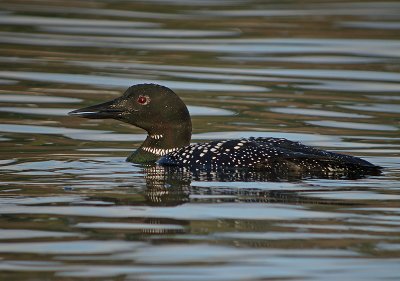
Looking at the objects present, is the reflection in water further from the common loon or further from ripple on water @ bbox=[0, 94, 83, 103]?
ripple on water @ bbox=[0, 94, 83, 103]

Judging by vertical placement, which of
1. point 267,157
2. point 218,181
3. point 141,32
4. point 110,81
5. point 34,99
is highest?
point 141,32

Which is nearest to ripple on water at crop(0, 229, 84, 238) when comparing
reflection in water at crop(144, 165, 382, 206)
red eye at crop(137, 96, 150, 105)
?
reflection in water at crop(144, 165, 382, 206)

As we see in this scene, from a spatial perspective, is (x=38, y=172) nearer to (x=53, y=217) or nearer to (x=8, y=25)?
(x=53, y=217)

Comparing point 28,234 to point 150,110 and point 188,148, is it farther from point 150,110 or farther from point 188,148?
point 150,110

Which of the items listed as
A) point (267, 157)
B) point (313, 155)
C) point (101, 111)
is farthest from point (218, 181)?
point (101, 111)

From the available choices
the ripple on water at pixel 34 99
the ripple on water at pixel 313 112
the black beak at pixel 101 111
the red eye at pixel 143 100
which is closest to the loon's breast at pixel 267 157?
the red eye at pixel 143 100


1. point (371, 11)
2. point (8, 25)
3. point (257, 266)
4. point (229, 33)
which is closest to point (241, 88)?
point (229, 33)

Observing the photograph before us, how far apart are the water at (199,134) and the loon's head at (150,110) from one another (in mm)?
354

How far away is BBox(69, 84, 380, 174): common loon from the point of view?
8.77 meters

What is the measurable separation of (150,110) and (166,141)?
10.3 inches

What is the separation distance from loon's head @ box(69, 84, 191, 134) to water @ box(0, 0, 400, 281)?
0.35 meters

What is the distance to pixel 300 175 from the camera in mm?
8727

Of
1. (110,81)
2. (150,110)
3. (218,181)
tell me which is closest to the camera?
Answer: (218,181)

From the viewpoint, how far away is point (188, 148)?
30.3ft
